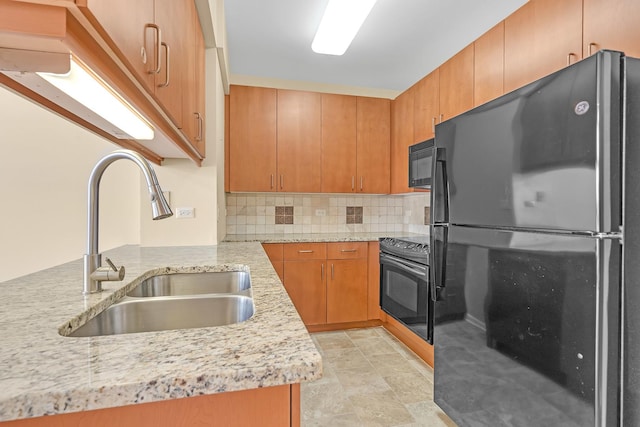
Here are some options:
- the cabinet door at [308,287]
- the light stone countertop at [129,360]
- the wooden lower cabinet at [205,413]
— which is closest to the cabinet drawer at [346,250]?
the cabinet door at [308,287]

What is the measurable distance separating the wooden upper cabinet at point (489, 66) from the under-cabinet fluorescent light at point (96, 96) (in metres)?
1.98

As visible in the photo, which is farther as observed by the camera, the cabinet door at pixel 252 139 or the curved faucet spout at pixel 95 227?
the cabinet door at pixel 252 139

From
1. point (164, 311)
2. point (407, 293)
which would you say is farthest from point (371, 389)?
point (164, 311)

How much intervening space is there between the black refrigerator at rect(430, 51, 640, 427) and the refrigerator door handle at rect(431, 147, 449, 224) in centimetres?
7

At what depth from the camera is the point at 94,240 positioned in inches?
36.2

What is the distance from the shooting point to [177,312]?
43.8 inches

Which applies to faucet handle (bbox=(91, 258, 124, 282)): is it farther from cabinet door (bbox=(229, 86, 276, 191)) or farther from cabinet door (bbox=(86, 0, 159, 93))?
cabinet door (bbox=(229, 86, 276, 191))

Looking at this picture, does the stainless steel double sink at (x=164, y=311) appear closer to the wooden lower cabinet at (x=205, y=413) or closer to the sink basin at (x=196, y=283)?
the sink basin at (x=196, y=283)

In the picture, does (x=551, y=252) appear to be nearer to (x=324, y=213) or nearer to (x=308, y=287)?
(x=308, y=287)

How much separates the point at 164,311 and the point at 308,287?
200cm

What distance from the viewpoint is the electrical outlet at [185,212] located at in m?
2.17

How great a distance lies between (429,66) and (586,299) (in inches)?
103

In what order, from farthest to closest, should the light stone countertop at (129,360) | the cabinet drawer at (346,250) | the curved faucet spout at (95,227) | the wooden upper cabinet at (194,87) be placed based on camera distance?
the cabinet drawer at (346,250), the wooden upper cabinet at (194,87), the curved faucet spout at (95,227), the light stone countertop at (129,360)

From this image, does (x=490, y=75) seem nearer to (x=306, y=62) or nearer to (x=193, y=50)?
(x=306, y=62)
